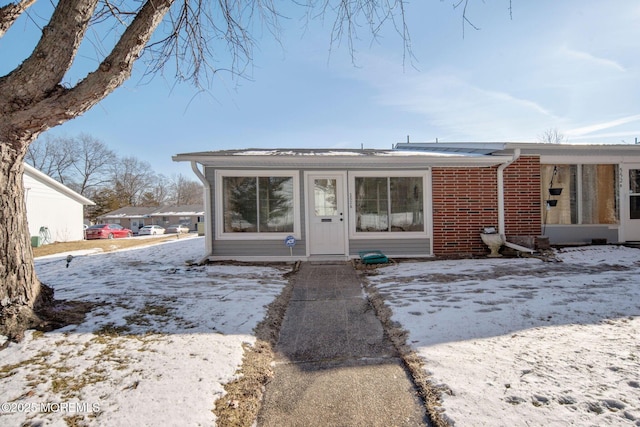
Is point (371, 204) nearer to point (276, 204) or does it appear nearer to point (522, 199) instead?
point (276, 204)

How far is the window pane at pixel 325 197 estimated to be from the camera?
7621 mm

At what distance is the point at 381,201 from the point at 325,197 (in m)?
1.37

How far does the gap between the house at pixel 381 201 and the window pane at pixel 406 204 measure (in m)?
0.02

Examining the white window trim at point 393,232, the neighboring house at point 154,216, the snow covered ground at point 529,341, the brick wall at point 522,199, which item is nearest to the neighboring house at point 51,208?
the white window trim at point 393,232

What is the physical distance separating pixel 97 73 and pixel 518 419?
4346 mm

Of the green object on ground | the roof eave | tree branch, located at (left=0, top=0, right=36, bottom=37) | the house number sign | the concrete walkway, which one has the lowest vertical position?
the concrete walkway

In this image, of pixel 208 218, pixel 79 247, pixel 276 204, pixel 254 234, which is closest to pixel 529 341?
pixel 276 204

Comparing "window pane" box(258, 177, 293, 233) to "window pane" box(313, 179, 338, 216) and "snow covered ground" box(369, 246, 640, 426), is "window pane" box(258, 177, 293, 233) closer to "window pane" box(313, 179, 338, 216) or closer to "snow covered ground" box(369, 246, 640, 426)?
"window pane" box(313, 179, 338, 216)

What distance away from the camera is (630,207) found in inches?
319

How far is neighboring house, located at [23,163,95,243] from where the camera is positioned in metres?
15.5

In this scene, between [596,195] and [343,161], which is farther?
[596,195]

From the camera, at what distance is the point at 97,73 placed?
303cm

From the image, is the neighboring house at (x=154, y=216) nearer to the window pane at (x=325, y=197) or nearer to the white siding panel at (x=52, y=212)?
the white siding panel at (x=52, y=212)

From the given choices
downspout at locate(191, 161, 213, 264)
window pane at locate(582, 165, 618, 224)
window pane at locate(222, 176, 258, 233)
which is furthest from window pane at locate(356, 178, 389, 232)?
window pane at locate(582, 165, 618, 224)
